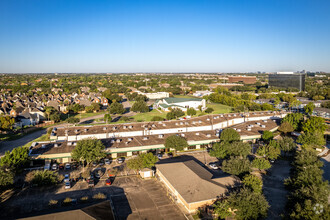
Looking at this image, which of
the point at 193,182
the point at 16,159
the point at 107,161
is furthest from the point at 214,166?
the point at 16,159

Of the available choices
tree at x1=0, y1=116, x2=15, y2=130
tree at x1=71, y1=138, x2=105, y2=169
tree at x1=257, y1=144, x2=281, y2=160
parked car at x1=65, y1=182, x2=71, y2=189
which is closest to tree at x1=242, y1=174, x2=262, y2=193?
tree at x1=257, y1=144, x2=281, y2=160

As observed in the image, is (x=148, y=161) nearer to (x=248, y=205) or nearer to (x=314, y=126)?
(x=248, y=205)

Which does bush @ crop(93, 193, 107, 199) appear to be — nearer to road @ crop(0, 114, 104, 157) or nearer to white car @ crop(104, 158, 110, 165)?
white car @ crop(104, 158, 110, 165)

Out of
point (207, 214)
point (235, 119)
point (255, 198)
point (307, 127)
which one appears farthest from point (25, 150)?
point (307, 127)

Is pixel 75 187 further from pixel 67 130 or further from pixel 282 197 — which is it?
pixel 282 197

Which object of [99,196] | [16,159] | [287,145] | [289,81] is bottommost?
[99,196]

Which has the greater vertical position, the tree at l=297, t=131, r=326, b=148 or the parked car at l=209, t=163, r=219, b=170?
the tree at l=297, t=131, r=326, b=148

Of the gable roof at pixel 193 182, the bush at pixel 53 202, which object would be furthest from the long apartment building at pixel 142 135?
the bush at pixel 53 202
